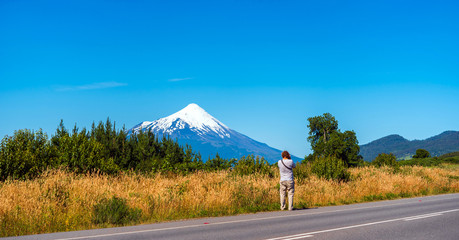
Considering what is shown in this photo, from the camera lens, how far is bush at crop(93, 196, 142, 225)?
39.4 feet

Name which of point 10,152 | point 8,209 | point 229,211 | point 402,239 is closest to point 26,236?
point 8,209

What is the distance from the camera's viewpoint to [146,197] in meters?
14.2

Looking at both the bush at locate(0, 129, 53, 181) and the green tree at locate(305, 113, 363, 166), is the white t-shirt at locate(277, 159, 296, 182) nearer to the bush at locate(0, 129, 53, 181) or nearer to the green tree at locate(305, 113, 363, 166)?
the bush at locate(0, 129, 53, 181)

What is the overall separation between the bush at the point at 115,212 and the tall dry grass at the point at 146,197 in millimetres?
266

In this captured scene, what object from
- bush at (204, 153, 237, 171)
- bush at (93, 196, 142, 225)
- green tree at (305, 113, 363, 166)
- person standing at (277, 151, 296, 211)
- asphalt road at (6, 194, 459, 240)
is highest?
green tree at (305, 113, 363, 166)

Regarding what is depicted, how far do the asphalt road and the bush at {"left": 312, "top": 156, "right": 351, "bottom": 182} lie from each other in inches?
357

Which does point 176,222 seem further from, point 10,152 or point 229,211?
point 10,152

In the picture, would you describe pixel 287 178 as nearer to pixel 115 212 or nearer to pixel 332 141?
pixel 115 212

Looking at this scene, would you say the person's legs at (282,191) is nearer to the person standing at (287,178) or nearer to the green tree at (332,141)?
the person standing at (287,178)

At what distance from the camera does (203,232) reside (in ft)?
33.4

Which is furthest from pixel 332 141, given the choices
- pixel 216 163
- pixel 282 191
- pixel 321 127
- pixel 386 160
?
pixel 282 191

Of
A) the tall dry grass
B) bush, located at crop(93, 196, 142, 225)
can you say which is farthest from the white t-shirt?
bush, located at crop(93, 196, 142, 225)

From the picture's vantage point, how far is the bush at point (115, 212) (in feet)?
39.4

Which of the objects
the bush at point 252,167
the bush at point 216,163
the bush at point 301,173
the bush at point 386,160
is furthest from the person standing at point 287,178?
the bush at point 386,160
